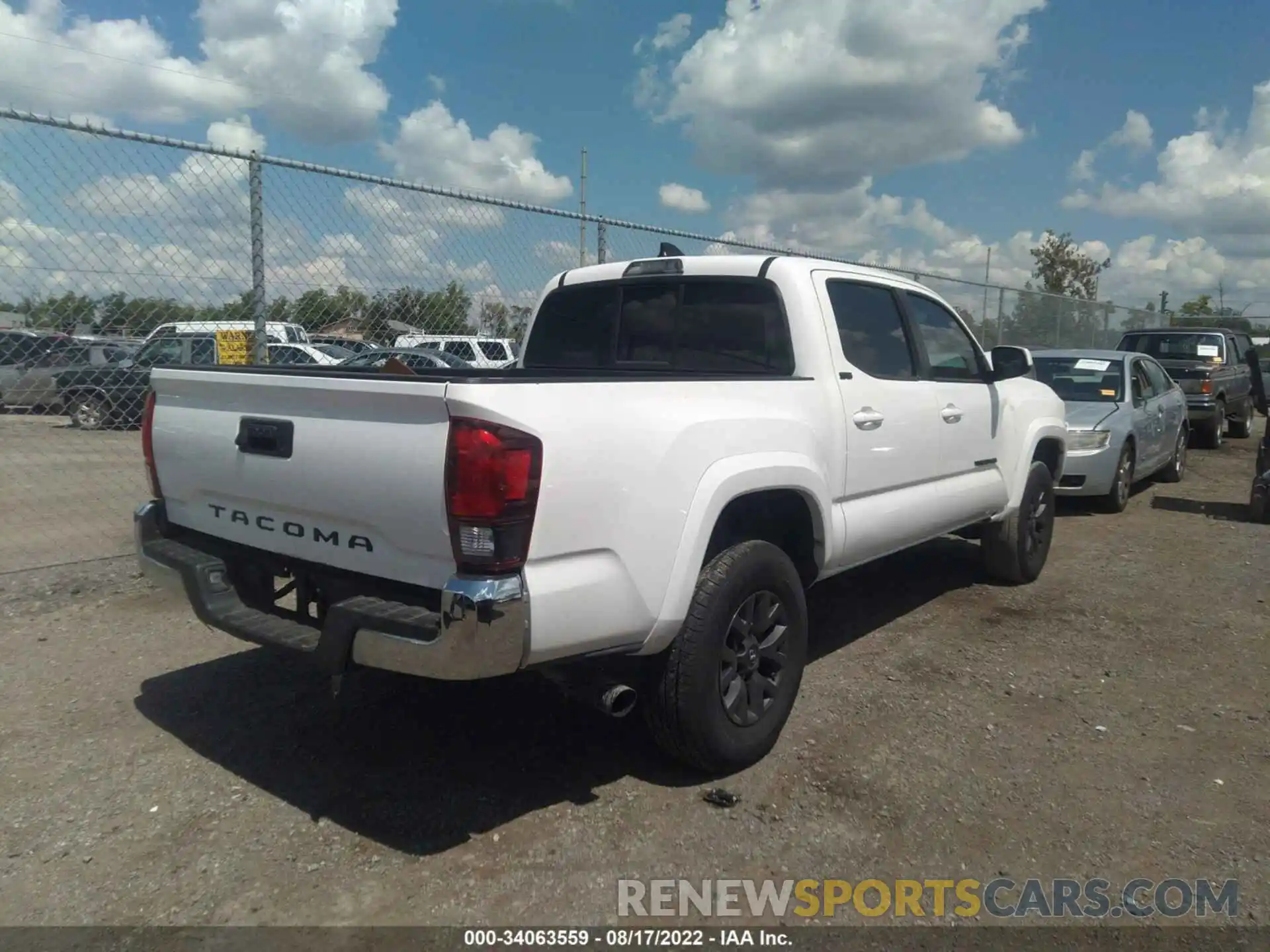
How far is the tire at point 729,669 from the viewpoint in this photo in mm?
3244

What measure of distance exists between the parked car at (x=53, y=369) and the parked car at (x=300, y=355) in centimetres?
92

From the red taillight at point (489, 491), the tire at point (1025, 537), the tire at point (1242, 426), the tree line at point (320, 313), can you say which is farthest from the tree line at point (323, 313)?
the tire at point (1242, 426)

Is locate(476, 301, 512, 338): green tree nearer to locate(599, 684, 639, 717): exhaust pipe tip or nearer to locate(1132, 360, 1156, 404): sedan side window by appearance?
locate(599, 684, 639, 717): exhaust pipe tip

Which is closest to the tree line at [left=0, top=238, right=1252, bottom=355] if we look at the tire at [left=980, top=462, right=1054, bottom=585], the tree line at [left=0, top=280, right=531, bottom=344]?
the tree line at [left=0, top=280, right=531, bottom=344]

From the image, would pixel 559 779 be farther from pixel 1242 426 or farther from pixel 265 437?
pixel 1242 426

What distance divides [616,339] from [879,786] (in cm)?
238

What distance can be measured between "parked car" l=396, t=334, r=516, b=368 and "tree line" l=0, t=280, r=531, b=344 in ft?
0.41

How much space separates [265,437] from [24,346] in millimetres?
3234

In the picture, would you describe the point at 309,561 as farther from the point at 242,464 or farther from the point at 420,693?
the point at 420,693

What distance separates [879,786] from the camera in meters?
3.51

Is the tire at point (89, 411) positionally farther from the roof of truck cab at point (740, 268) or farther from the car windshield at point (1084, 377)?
the car windshield at point (1084, 377)

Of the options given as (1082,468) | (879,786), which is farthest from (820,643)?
(1082,468)

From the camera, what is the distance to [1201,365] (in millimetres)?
14219

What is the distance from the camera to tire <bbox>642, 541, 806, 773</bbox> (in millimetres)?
3244
